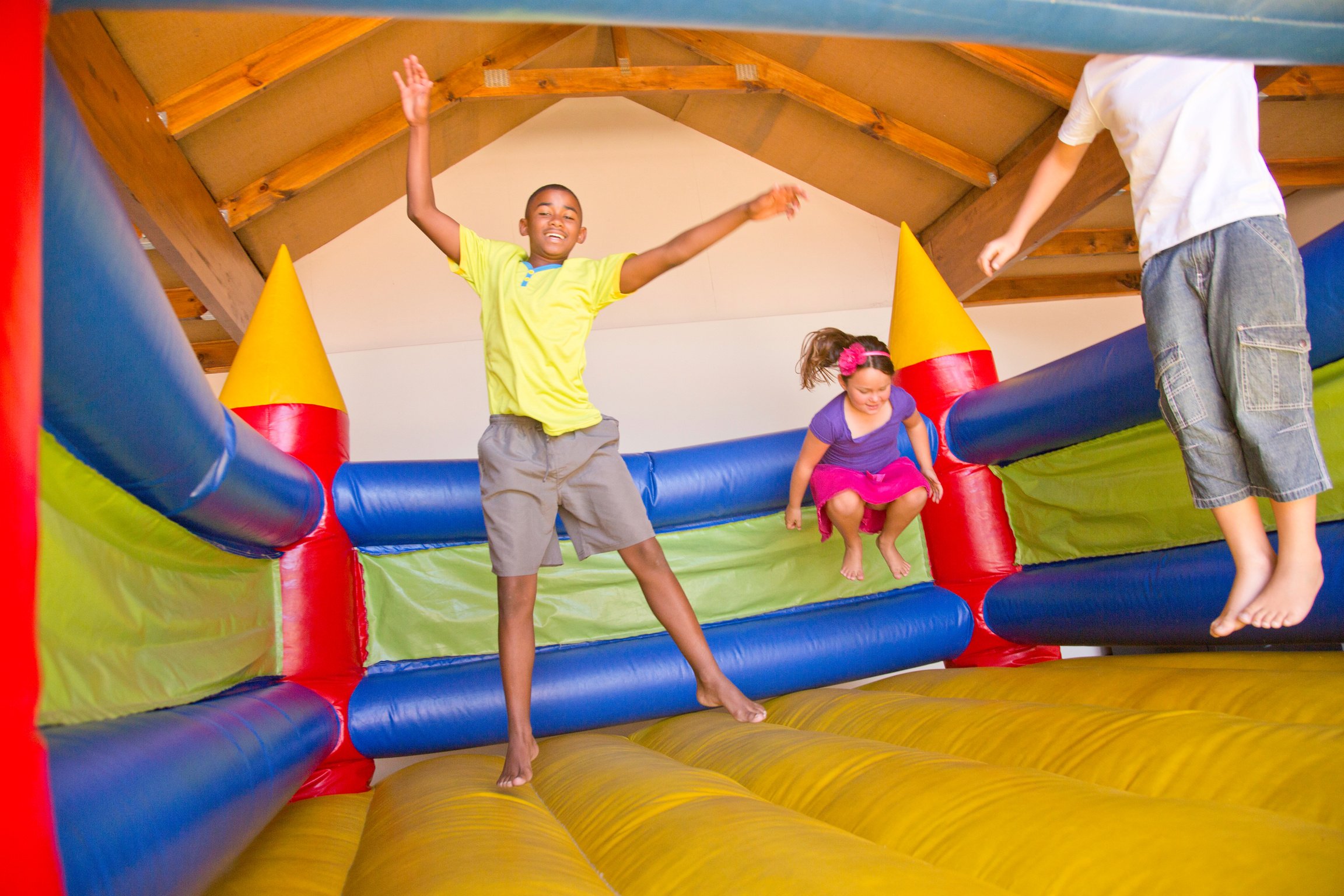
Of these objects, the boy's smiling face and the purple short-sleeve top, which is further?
the purple short-sleeve top

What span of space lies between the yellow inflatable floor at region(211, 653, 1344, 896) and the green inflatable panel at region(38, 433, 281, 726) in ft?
0.91

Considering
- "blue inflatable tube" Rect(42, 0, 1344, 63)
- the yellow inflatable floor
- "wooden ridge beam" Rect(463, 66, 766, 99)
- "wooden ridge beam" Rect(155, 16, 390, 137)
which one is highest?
"wooden ridge beam" Rect(463, 66, 766, 99)

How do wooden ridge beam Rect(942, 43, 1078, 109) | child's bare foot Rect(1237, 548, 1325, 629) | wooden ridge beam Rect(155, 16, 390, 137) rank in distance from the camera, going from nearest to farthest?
1. child's bare foot Rect(1237, 548, 1325, 629)
2. wooden ridge beam Rect(155, 16, 390, 137)
3. wooden ridge beam Rect(942, 43, 1078, 109)

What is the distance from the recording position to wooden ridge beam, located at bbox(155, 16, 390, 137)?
8.36 feet

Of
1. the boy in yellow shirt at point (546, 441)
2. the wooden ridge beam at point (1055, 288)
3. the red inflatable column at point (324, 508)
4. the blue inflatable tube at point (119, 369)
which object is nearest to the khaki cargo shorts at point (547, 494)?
the boy in yellow shirt at point (546, 441)

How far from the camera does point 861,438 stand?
212cm

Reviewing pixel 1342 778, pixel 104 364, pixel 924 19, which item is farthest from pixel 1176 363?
pixel 104 364

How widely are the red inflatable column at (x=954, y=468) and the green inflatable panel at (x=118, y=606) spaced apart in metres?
1.73

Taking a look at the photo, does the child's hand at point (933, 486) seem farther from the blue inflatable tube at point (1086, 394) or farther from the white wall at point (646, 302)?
the white wall at point (646, 302)

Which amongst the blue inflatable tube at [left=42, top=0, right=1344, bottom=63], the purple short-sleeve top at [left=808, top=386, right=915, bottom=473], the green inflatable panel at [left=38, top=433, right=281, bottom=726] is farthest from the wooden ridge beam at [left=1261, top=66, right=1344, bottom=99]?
the green inflatable panel at [left=38, top=433, right=281, bottom=726]

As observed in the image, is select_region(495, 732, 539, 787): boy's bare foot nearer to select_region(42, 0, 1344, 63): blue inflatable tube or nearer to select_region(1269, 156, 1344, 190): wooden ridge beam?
select_region(42, 0, 1344, 63): blue inflatable tube

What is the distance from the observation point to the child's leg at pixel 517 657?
1.53 metres

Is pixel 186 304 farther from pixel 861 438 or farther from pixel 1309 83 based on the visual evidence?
pixel 1309 83

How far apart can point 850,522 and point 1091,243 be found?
273 centimetres
